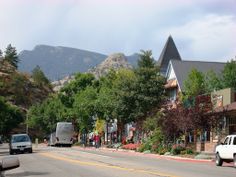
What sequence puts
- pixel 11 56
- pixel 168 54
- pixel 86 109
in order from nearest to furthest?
pixel 86 109
pixel 168 54
pixel 11 56

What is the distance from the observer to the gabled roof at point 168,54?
86938mm

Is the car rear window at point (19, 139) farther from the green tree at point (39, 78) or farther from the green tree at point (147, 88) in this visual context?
the green tree at point (39, 78)

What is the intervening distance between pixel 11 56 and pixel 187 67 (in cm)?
12604

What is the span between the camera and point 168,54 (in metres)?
88.8

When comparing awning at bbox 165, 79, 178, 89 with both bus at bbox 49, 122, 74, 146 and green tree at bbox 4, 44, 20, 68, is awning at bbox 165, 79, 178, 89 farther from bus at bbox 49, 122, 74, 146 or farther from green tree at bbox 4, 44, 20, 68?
green tree at bbox 4, 44, 20, 68

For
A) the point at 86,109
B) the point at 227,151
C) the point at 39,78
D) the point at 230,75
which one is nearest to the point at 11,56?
the point at 39,78

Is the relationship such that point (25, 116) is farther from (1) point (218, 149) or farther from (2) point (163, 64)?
(1) point (218, 149)

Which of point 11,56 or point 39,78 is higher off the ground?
point 11,56

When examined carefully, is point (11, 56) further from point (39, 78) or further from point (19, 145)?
point (19, 145)

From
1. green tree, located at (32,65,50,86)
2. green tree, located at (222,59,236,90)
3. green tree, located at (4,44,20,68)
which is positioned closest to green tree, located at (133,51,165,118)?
green tree, located at (222,59,236,90)

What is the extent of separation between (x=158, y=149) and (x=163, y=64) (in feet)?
138

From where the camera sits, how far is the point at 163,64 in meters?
86.4

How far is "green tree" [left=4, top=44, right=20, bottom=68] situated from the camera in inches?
7067

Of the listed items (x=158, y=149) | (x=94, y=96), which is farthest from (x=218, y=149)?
(x=94, y=96)
